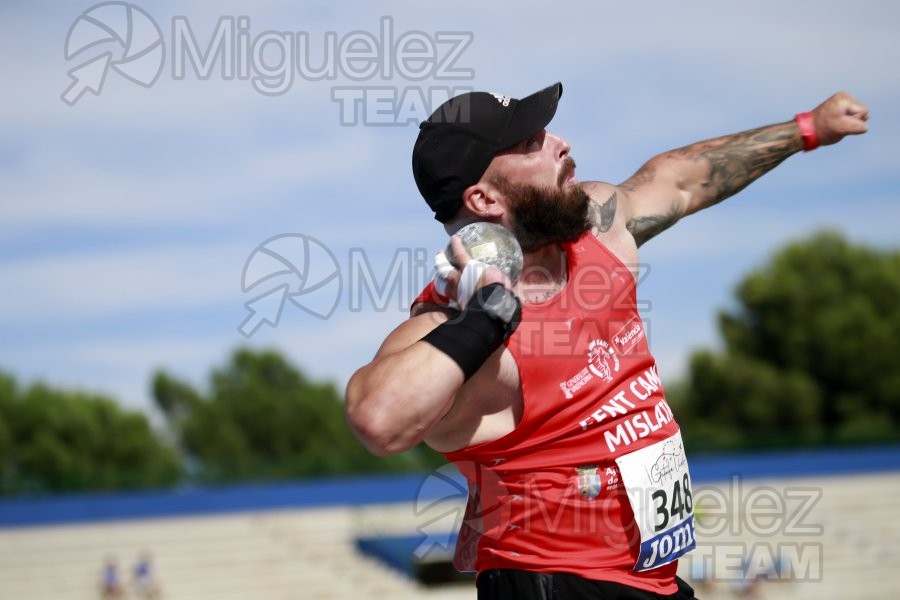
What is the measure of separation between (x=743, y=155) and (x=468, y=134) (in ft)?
4.96

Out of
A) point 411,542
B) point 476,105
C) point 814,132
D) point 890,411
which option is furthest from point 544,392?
point 890,411

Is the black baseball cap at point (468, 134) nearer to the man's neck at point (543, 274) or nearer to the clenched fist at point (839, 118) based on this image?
the man's neck at point (543, 274)

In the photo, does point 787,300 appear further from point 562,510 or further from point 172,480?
point 562,510

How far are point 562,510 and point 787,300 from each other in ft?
175

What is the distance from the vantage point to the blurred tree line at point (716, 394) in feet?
158

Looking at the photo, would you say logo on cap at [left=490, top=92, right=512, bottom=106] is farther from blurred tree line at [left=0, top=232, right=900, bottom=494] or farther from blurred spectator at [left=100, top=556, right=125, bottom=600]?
blurred tree line at [left=0, top=232, right=900, bottom=494]

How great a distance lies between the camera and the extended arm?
14.6 ft

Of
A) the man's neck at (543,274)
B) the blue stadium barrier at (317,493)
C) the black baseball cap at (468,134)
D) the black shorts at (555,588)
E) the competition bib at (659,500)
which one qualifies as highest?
the black baseball cap at (468,134)

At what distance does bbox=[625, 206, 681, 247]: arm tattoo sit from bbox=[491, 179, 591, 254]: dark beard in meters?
0.54

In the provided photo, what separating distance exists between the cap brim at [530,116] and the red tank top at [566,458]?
56cm

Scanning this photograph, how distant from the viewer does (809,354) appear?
53.1 metres

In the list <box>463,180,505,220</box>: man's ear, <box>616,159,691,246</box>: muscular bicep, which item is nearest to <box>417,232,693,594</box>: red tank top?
<box>463,180,505,220</box>: man's ear

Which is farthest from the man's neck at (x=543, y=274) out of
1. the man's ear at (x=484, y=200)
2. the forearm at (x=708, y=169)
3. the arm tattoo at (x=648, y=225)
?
the forearm at (x=708, y=169)

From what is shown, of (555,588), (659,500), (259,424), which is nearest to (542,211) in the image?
(659,500)
